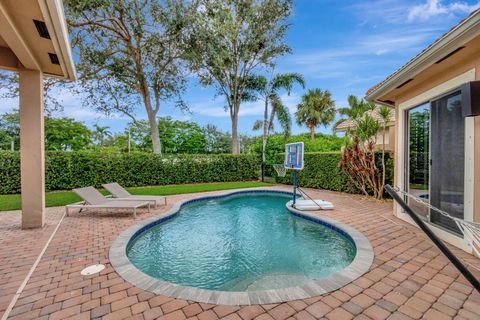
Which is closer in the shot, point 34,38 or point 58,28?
point 58,28

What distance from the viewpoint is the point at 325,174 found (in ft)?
42.1

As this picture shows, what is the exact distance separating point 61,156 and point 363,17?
1644 cm

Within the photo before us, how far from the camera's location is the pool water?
4.26 m

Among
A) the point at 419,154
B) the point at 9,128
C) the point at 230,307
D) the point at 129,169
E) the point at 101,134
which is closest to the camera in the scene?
the point at 230,307

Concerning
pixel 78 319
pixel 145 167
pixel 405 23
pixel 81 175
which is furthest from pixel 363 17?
pixel 81 175

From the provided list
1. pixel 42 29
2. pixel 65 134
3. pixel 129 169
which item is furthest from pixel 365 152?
pixel 65 134

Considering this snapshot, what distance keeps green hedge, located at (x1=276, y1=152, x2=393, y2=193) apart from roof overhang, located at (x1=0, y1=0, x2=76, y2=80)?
11.1 meters

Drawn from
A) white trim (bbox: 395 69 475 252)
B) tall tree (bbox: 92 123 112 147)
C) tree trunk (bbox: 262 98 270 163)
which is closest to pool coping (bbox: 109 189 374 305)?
white trim (bbox: 395 69 475 252)

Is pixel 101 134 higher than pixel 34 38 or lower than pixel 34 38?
higher

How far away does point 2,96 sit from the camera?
13.8 meters

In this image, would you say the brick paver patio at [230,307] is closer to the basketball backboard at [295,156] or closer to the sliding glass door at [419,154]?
the sliding glass door at [419,154]

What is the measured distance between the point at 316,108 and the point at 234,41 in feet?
54.5

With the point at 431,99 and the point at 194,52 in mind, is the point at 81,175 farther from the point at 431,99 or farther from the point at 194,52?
the point at 431,99

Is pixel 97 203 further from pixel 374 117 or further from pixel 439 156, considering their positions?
pixel 374 117
